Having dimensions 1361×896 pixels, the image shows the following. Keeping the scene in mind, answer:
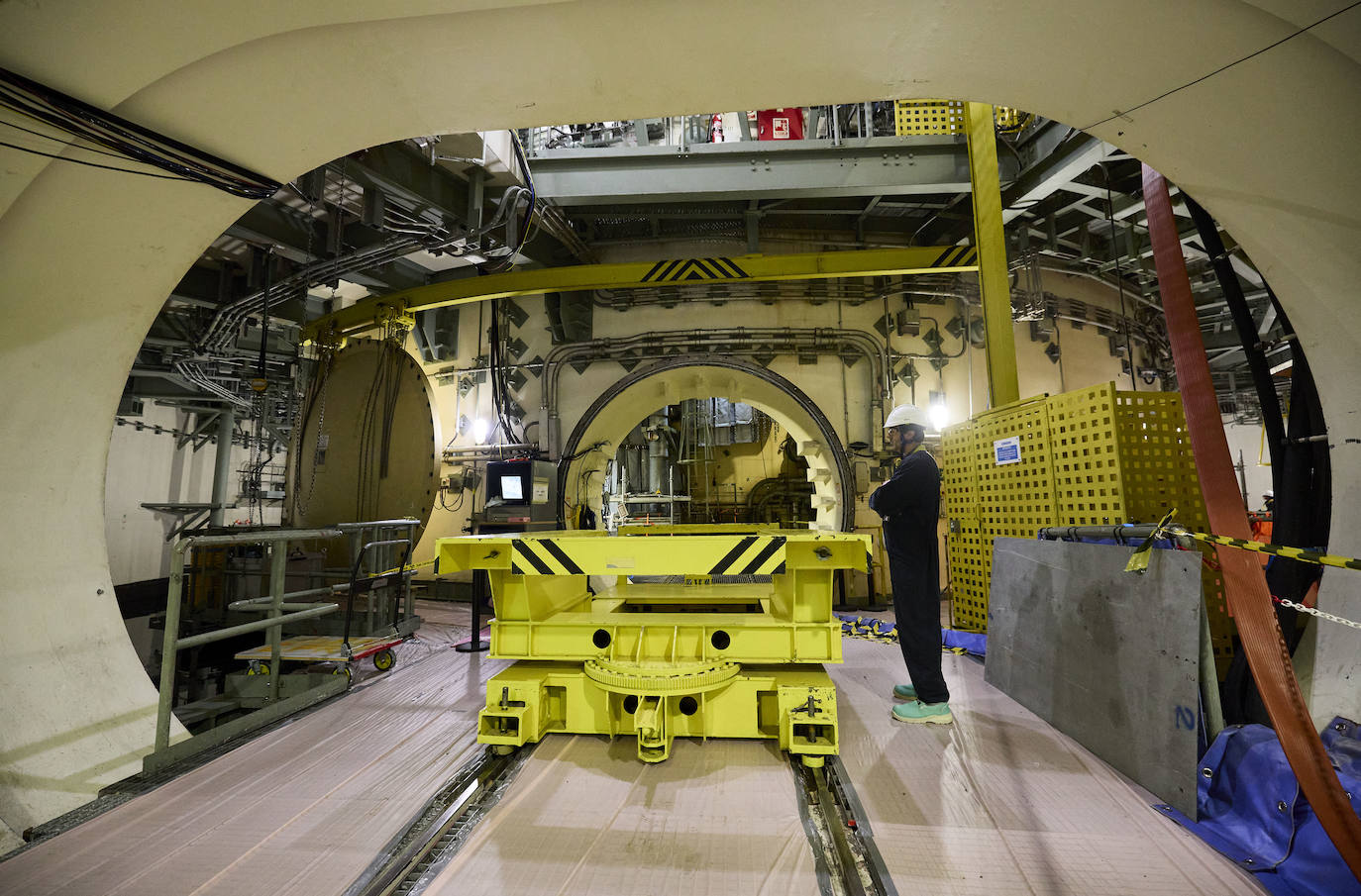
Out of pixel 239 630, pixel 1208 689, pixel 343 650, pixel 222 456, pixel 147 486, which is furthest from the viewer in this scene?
pixel 147 486

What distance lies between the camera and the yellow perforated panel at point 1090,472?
3047 millimetres

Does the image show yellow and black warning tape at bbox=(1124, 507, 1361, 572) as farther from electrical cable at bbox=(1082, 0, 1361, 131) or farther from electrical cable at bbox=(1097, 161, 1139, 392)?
electrical cable at bbox=(1097, 161, 1139, 392)

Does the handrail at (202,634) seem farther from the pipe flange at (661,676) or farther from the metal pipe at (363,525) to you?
the pipe flange at (661,676)

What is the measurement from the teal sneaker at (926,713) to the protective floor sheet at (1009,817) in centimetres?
4

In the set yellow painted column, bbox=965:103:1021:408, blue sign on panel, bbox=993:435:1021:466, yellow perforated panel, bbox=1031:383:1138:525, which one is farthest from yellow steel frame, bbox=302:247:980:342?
yellow perforated panel, bbox=1031:383:1138:525

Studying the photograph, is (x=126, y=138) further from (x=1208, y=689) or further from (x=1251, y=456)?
(x=1251, y=456)

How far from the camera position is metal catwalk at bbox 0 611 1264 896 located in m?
1.55

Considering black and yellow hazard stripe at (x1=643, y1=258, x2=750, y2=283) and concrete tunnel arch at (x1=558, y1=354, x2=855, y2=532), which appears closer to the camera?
black and yellow hazard stripe at (x1=643, y1=258, x2=750, y2=283)

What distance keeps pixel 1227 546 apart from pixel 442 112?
10.6 feet

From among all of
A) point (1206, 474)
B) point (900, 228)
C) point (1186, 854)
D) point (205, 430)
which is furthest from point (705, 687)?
point (205, 430)

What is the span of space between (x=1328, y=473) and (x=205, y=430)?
15.7 m

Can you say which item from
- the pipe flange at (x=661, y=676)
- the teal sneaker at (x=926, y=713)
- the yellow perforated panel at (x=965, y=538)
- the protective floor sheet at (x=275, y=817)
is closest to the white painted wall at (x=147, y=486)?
the protective floor sheet at (x=275, y=817)

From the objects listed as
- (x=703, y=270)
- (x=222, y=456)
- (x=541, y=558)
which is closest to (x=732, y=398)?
(x=703, y=270)

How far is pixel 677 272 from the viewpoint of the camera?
5777 millimetres
